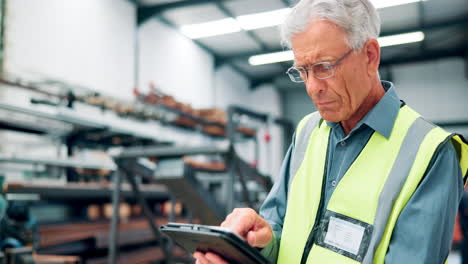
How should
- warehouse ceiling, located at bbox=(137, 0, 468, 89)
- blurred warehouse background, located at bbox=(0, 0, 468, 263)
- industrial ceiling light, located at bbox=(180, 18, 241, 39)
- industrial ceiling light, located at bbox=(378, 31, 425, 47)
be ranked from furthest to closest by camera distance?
industrial ceiling light, located at bbox=(378, 31, 425, 47), industrial ceiling light, located at bbox=(180, 18, 241, 39), warehouse ceiling, located at bbox=(137, 0, 468, 89), blurred warehouse background, located at bbox=(0, 0, 468, 263)

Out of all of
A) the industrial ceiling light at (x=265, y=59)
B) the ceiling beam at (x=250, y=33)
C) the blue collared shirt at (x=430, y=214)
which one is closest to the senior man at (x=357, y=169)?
the blue collared shirt at (x=430, y=214)

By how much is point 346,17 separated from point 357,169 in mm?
416

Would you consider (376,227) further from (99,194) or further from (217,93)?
(217,93)

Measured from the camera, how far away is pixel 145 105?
7.44 m

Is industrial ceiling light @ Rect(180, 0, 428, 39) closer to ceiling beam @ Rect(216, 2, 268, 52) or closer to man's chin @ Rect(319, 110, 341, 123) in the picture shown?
ceiling beam @ Rect(216, 2, 268, 52)

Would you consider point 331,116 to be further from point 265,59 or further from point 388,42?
point 265,59

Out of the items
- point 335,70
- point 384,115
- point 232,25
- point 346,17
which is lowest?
point 384,115

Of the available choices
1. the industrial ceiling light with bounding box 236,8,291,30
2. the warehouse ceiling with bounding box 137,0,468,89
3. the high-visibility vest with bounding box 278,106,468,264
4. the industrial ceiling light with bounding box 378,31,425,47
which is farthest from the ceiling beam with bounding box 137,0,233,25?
the high-visibility vest with bounding box 278,106,468,264

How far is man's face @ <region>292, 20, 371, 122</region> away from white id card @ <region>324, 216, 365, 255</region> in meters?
0.30

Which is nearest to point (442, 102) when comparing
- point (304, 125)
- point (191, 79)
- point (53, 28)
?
point (191, 79)

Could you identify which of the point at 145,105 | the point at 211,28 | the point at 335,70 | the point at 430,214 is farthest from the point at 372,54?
the point at 211,28

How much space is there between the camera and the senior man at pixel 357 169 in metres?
1.05

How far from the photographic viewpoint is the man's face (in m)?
1.17

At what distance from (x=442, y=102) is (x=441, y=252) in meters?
12.9
